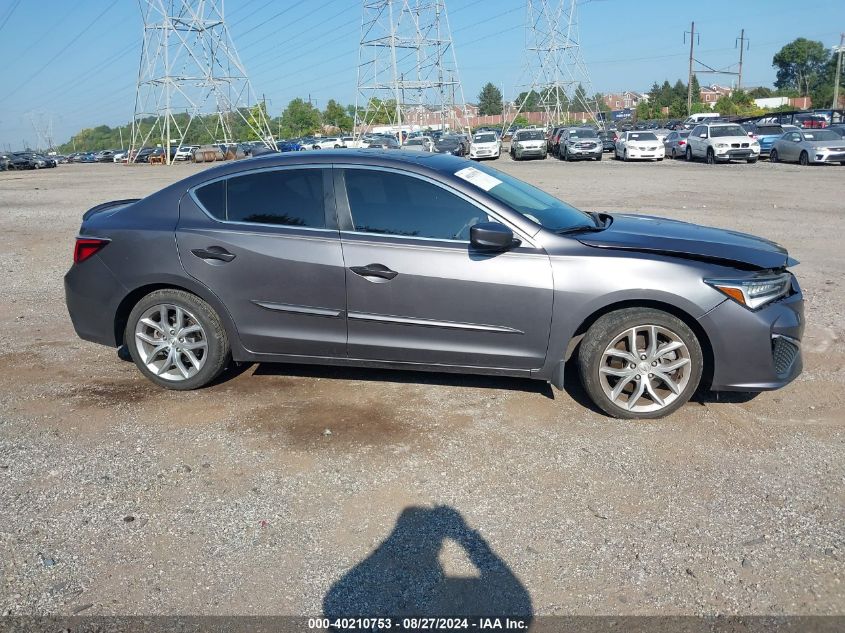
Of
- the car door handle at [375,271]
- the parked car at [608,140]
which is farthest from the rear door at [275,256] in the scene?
the parked car at [608,140]

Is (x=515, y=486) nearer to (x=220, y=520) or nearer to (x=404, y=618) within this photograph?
(x=404, y=618)

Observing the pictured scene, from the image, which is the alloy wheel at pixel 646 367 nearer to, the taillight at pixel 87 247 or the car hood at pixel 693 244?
the car hood at pixel 693 244

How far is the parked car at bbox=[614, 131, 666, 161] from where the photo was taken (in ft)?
113

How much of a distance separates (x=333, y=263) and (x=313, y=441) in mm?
1146

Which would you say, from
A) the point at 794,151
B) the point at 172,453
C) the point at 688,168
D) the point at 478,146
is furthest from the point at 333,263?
the point at 478,146

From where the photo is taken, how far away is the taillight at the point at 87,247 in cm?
527

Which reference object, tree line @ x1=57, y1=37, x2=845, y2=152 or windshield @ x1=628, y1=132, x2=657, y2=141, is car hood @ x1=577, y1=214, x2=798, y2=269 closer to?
windshield @ x1=628, y1=132, x2=657, y2=141

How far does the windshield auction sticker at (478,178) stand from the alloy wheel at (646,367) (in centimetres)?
133

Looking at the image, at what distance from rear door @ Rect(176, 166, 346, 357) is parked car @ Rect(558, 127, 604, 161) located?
34.2 metres

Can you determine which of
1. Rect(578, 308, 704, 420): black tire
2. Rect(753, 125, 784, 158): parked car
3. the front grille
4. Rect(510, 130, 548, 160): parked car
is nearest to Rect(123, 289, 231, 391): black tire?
Rect(578, 308, 704, 420): black tire

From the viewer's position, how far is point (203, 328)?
511 centimetres

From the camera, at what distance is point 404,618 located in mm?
2902

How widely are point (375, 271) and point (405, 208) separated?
473 mm

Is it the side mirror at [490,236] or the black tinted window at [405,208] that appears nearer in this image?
the side mirror at [490,236]
